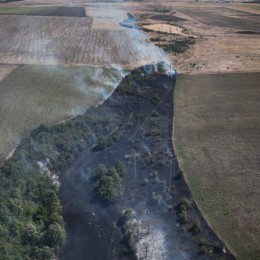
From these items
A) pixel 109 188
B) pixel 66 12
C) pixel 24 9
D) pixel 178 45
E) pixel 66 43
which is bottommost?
pixel 109 188

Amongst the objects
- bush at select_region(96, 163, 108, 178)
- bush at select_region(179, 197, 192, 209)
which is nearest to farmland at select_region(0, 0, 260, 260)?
bush at select_region(179, 197, 192, 209)

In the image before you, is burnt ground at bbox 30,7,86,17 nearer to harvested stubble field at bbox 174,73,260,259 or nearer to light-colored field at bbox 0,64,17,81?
light-colored field at bbox 0,64,17,81

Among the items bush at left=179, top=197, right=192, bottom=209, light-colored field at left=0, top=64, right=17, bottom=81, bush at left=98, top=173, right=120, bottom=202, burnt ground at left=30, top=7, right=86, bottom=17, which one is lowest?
bush at left=179, top=197, right=192, bottom=209

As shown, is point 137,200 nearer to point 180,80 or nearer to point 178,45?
point 180,80

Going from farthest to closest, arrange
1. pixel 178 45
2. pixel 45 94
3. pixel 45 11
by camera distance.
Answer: pixel 45 11, pixel 178 45, pixel 45 94

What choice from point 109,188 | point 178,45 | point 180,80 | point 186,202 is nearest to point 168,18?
point 178,45

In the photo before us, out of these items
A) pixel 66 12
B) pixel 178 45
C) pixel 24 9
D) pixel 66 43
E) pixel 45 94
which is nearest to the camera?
pixel 45 94

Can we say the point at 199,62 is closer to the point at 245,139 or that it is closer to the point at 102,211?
the point at 245,139
